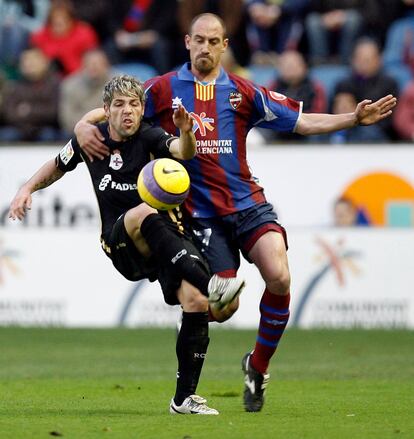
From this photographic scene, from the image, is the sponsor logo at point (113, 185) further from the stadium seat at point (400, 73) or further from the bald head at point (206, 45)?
the stadium seat at point (400, 73)

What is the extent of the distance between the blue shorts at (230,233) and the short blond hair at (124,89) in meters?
1.04

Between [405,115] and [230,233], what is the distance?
31.0ft

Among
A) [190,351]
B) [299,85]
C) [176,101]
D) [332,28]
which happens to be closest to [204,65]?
[176,101]

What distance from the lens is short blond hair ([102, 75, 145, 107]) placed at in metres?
8.44

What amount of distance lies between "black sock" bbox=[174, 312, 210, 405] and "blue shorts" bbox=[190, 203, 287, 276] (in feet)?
1.70

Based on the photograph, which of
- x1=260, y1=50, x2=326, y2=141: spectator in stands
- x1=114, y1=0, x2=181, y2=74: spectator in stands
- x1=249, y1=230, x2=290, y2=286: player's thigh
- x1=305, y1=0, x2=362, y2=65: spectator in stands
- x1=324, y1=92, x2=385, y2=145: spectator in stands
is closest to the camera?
x1=249, y1=230, x2=290, y2=286: player's thigh

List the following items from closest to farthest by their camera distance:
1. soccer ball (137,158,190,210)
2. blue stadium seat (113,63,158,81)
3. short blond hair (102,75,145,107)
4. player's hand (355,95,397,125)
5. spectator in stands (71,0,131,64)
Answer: soccer ball (137,158,190,210) < short blond hair (102,75,145,107) < player's hand (355,95,397,125) < blue stadium seat (113,63,158,81) < spectator in stands (71,0,131,64)

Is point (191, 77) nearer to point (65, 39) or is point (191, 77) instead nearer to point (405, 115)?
point (405, 115)

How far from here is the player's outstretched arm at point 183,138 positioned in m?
7.98

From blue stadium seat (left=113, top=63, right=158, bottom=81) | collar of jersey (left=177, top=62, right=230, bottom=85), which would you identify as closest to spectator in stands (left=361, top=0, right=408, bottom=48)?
blue stadium seat (left=113, top=63, right=158, bottom=81)

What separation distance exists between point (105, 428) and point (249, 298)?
8.88 meters

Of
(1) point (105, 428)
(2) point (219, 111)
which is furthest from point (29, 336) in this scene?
(1) point (105, 428)

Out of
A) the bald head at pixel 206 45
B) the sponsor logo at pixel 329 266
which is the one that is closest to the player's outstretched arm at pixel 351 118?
the bald head at pixel 206 45

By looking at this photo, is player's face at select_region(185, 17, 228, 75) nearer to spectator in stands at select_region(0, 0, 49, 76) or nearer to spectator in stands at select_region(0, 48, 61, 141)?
spectator in stands at select_region(0, 48, 61, 141)
